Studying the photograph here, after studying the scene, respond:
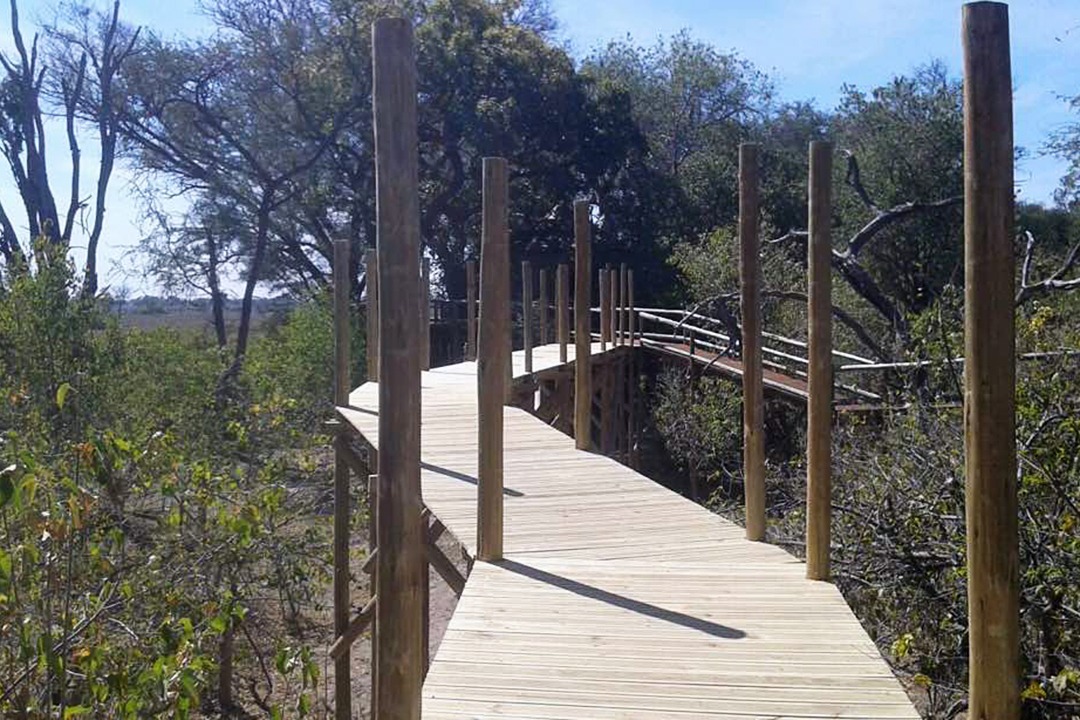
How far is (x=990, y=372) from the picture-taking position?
250 centimetres

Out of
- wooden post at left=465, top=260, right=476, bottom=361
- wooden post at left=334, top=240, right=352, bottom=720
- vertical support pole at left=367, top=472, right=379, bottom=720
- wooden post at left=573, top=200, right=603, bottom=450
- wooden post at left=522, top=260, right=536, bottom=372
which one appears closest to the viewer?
vertical support pole at left=367, top=472, right=379, bottom=720

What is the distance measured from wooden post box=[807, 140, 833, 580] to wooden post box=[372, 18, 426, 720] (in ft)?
5.54

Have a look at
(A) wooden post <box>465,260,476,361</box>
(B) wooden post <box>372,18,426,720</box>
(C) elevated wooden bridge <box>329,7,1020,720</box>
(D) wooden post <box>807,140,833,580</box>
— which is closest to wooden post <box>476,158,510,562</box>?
(C) elevated wooden bridge <box>329,7,1020,720</box>

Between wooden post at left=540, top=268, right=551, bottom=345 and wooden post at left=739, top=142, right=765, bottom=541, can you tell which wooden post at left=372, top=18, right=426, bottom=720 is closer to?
wooden post at left=739, top=142, right=765, bottom=541

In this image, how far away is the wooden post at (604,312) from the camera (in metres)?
15.5

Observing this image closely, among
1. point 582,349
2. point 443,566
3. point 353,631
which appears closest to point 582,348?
point 582,349

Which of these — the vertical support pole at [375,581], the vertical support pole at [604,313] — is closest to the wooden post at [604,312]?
the vertical support pole at [604,313]

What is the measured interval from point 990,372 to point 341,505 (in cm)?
701

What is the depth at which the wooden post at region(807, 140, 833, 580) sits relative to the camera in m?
3.76

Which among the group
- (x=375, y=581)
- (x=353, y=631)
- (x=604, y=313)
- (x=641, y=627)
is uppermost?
(x=604, y=313)

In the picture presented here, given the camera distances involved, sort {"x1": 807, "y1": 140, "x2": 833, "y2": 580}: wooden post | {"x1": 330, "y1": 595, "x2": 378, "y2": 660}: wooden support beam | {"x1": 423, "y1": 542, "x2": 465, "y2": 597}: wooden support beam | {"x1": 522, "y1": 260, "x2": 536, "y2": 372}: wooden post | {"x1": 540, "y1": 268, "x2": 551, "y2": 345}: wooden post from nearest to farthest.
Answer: {"x1": 807, "y1": 140, "x2": 833, "y2": 580}: wooden post, {"x1": 423, "y1": 542, "x2": 465, "y2": 597}: wooden support beam, {"x1": 330, "y1": 595, "x2": 378, "y2": 660}: wooden support beam, {"x1": 522, "y1": 260, "x2": 536, "y2": 372}: wooden post, {"x1": 540, "y1": 268, "x2": 551, "y2": 345}: wooden post

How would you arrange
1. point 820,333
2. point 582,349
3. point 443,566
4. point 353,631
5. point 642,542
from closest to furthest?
point 820,333
point 642,542
point 443,566
point 582,349
point 353,631

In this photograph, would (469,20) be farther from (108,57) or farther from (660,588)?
(660,588)

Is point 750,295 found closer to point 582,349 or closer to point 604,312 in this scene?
point 582,349
